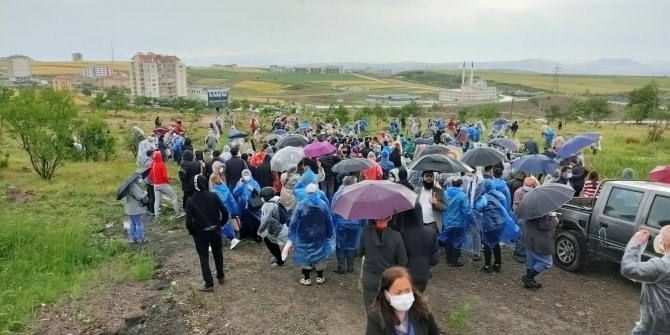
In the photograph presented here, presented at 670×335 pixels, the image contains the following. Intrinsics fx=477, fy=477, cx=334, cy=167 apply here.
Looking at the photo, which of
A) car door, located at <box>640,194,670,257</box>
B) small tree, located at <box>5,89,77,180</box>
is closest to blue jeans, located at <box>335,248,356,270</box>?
car door, located at <box>640,194,670,257</box>

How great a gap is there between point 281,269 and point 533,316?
3.76 meters

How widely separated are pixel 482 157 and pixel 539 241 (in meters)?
2.64

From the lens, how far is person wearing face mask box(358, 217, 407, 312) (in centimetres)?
442

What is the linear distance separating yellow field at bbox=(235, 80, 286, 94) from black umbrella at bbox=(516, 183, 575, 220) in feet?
388

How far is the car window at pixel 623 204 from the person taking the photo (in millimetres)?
6496

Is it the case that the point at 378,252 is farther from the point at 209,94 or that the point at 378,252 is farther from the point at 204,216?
the point at 209,94

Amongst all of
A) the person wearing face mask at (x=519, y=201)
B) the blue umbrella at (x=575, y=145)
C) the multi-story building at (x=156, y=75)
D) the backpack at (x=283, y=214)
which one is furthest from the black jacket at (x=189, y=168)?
the multi-story building at (x=156, y=75)

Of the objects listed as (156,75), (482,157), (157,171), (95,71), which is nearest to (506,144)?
(482,157)

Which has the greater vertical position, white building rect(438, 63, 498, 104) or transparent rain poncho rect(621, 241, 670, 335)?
transparent rain poncho rect(621, 241, 670, 335)

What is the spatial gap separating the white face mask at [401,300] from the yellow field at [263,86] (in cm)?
12142

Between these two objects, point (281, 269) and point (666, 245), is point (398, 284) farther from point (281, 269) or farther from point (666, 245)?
point (281, 269)

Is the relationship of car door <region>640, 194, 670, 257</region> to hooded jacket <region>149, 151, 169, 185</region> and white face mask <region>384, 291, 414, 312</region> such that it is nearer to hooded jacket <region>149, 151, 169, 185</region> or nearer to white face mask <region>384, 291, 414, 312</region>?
white face mask <region>384, 291, 414, 312</region>

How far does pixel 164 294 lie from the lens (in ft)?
22.4

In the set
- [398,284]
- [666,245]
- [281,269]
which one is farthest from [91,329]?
[666,245]
